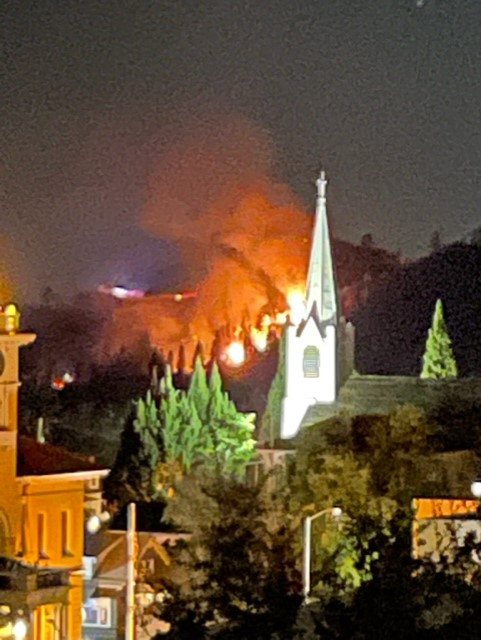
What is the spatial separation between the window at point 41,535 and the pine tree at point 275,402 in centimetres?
1773

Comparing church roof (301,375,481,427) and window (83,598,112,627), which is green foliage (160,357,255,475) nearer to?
church roof (301,375,481,427)

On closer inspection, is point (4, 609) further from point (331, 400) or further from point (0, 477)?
point (331, 400)

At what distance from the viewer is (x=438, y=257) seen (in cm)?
4175

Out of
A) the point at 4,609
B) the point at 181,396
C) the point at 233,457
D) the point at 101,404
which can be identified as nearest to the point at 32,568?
the point at 4,609

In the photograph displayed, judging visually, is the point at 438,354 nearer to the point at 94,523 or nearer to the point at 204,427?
the point at 204,427

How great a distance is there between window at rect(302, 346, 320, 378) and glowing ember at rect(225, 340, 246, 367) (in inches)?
129

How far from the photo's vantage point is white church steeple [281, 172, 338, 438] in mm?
37281

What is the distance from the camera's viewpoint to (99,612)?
813 inches

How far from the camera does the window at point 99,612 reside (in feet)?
67.5

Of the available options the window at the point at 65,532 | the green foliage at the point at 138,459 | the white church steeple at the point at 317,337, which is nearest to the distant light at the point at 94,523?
the green foliage at the point at 138,459

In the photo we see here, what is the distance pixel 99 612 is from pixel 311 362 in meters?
17.7

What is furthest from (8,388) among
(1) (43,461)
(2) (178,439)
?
(2) (178,439)

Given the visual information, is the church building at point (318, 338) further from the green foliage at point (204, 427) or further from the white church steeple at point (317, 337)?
the green foliage at point (204, 427)

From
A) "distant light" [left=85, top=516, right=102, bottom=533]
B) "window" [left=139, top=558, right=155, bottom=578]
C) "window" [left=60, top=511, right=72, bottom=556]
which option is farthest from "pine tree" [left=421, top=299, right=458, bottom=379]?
"window" [left=60, top=511, right=72, bottom=556]
